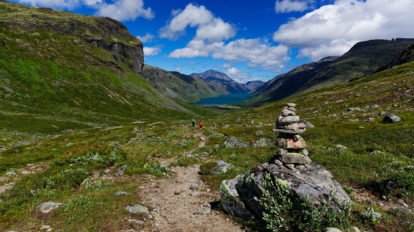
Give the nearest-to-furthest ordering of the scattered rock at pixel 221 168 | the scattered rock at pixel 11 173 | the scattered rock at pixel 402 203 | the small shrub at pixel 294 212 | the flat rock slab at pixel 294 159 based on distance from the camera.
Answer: the small shrub at pixel 294 212 → the scattered rock at pixel 402 203 → the flat rock slab at pixel 294 159 → the scattered rock at pixel 221 168 → the scattered rock at pixel 11 173

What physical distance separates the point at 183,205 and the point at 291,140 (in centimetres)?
718

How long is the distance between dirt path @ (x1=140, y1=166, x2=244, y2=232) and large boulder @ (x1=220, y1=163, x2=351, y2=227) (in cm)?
99

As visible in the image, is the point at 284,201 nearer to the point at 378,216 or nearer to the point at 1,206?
the point at 378,216

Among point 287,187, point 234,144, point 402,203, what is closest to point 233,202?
point 287,187

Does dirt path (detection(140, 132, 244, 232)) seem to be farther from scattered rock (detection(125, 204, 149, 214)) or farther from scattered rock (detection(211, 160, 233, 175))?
scattered rock (detection(211, 160, 233, 175))

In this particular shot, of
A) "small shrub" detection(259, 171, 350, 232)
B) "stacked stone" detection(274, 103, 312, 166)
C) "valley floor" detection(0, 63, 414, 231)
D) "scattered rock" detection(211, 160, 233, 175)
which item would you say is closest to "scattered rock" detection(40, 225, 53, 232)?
"valley floor" detection(0, 63, 414, 231)

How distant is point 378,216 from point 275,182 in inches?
172

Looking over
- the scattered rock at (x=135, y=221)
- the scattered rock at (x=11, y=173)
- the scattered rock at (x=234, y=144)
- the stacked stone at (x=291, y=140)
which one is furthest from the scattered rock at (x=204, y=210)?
the scattered rock at (x=11, y=173)

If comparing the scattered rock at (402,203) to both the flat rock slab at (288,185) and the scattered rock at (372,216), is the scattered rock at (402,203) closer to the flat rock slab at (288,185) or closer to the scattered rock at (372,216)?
the flat rock slab at (288,185)

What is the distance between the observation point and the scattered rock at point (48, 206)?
14.4m

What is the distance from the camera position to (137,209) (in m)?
14.3

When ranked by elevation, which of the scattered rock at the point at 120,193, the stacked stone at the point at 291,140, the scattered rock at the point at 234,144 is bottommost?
the scattered rock at the point at 234,144

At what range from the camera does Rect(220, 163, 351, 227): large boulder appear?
37.9ft

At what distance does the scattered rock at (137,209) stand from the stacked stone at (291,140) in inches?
297
